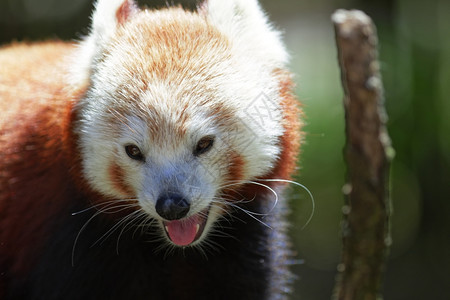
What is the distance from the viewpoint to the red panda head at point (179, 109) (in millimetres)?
2830

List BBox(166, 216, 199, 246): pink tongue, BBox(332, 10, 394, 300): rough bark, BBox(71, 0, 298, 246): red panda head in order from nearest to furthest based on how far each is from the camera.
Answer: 1. BBox(332, 10, 394, 300): rough bark
2. BBox(71, 0, 298, 246): red panda head
3. BBox(166, 216, 199, 246): pink tongue

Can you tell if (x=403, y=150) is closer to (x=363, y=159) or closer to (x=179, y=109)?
(x=179, y=109)

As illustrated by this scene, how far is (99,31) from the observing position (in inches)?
125

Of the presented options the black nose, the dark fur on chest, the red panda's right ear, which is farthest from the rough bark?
the red panda's right ear

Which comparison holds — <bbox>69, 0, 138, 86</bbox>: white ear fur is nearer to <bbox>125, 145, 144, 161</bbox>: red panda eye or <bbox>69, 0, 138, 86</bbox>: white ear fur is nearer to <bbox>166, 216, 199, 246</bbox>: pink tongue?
<bbox>125, 145, 144, 161</bbox>: red panda eye

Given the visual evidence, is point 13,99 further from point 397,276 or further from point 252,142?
point 397,276

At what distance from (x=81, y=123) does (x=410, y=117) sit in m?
4.83

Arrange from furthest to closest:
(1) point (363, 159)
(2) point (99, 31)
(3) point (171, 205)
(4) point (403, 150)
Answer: (4) point (403, 150)
(2) point (99, 31)
(3) point (171, 205)
(1) point (363, 159)

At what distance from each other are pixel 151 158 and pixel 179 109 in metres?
0.23

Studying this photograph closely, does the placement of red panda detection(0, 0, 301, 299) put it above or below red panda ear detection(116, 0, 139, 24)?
below

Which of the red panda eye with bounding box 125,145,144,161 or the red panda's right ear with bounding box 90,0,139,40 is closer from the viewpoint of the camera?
the red panda eye with bounding box 125,145,144,161

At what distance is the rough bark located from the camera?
1.85 metres

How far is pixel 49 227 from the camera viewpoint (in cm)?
317

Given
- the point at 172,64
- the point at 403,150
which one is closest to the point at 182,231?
the point at 172,64
